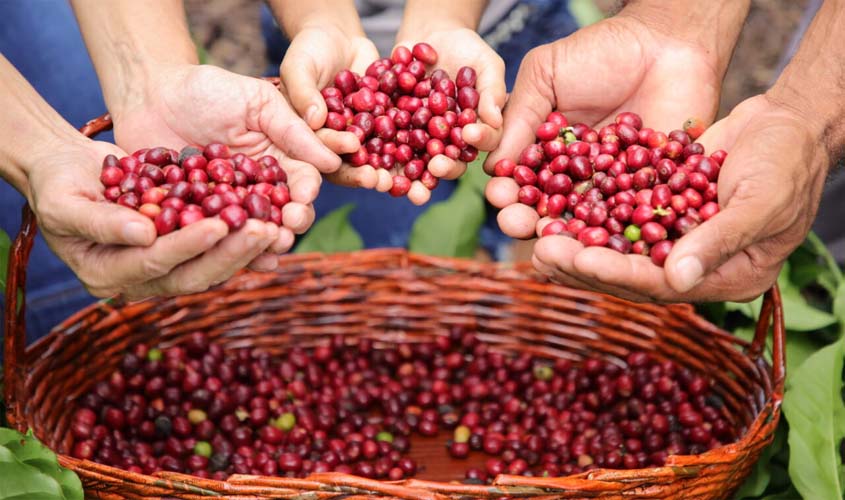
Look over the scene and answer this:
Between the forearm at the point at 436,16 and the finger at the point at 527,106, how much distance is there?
0.33 metres

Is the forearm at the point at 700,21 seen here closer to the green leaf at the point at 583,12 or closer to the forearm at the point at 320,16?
the forearm at the point at 320,16

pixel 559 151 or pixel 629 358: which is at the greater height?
pixel 559 151

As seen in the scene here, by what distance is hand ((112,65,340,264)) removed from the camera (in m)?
2.70

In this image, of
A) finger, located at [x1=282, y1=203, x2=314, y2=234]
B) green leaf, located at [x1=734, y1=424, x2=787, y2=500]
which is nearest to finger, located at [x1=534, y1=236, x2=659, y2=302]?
finger, located at [x1=282, y1=203, x2=314, y2=234]

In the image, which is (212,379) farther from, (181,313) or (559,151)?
(559,151)

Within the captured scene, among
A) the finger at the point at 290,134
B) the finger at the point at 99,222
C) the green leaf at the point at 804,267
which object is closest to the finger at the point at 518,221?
the finger at the point at 290,134

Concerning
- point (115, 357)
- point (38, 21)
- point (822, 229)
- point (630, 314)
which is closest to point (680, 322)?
point (630, 314)

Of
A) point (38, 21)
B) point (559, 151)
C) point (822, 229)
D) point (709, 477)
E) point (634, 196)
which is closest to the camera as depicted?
point (709, 477)

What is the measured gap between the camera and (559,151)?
2893 millimetres

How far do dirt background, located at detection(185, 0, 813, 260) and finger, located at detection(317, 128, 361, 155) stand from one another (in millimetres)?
4018

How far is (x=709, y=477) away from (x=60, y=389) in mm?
2199

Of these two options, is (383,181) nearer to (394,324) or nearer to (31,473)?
(394,324)

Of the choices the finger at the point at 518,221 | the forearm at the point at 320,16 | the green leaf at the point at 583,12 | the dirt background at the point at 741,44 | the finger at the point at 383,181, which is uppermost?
the forearm at the point at 320,16

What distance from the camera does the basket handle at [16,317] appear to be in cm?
248
